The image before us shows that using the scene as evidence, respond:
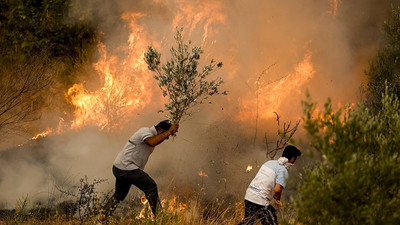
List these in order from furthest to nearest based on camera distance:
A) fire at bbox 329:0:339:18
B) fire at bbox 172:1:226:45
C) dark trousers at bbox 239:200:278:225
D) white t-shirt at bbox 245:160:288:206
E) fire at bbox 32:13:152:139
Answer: fire at bbox 329:0:339:18 → fire at bbox 172:1:226:45 → fire at bbox 32:13:152:139 → white t-shirt at bbox 245:160:288:206 → dark trousers at bbox 239:200:278:225

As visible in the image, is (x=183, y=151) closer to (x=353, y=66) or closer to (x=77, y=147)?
(x=77, y=147)

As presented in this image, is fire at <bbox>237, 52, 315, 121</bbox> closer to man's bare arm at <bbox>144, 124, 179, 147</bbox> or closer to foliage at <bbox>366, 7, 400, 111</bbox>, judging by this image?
foliage at <bbox>366, 7, 400, 111</bbox>

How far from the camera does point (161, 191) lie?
967 centimetres

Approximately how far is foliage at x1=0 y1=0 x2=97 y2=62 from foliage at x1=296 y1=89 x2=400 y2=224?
37.3 ft

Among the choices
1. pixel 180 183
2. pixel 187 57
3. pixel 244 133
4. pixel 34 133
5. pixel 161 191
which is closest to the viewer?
pixel 187 57

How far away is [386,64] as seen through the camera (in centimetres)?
1094

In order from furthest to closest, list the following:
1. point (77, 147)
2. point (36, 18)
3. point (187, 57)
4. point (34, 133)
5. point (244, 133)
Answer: point (36, 18) < point (34, 133) < point (244, 133) < point (77, 147) < point (187, 57)

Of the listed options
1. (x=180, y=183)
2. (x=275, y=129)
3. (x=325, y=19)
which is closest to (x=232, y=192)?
(x=180, y=183)

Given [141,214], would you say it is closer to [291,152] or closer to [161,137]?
[161,137]

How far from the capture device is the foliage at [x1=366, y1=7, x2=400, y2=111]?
1074 centimetres

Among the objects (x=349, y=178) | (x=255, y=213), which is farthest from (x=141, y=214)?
(x=349, y=178)

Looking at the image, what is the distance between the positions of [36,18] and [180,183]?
748 cm

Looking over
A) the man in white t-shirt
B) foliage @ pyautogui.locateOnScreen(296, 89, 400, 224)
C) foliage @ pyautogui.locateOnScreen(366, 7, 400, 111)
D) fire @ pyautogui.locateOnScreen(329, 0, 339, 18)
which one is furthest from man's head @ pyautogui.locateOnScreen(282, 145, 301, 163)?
fire @ pyautogui.locateOnScreen(329, 0, 339, 18)

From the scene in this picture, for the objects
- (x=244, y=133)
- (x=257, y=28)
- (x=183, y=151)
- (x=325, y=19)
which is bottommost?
(x=183, y=151)
